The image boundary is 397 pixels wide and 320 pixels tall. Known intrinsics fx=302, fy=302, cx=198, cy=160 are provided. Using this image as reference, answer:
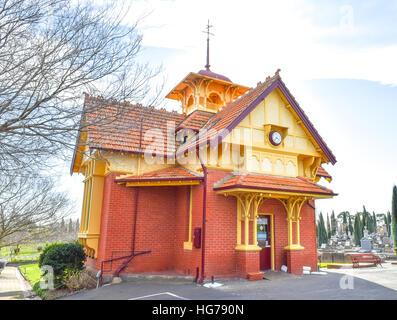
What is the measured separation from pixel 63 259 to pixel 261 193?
762 cm

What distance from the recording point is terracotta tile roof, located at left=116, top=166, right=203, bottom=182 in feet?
37.2

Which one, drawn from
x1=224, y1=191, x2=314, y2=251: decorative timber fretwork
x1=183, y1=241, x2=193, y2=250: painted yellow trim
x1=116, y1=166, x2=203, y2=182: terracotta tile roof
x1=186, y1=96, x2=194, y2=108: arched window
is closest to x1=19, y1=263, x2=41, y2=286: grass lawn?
x1=116, y1=166, x2=203, y2=182: terracotta tile roof

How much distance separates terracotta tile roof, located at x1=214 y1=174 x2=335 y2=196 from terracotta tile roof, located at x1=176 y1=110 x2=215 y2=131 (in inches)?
151

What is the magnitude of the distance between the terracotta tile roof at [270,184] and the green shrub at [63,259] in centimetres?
576

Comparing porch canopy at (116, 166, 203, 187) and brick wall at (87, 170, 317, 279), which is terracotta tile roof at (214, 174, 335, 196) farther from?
porch canopy at (116, 166, 203, 187)

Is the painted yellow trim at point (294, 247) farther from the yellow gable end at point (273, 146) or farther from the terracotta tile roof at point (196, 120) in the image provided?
the terracotta tile roof at point (196, 120)

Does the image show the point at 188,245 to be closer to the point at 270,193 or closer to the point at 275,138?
the point at 270,193

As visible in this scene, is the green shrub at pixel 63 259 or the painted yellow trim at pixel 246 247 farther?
the green shrub at pixel 63 259

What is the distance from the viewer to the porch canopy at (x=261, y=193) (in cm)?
1051

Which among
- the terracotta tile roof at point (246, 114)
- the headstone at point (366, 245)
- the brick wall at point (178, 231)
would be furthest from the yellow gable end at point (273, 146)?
the headstone at point (366, 245)

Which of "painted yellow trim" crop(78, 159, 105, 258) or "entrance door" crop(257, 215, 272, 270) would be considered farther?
"painted yellow trim" crop(78, 159, 105, 258)

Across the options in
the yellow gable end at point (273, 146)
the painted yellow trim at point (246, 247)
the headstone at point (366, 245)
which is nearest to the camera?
the painted yellow trim at point (246, 247)
